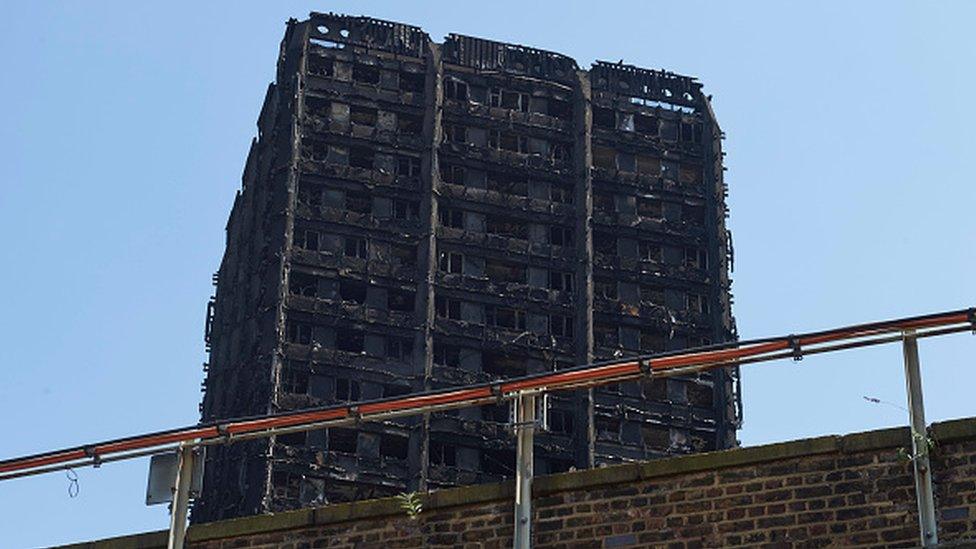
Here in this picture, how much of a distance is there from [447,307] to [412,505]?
75.8 m

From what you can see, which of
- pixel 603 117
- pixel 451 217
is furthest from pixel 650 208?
pixel 451 217

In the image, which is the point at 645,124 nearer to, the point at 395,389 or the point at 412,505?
the point at 395,389

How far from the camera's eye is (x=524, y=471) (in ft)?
60.7

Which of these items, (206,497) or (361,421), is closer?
(361,421)

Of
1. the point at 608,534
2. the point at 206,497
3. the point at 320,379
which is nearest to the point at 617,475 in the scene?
the point at 608,534

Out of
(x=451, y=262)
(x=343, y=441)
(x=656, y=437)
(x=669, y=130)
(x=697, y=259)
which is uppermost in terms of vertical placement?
(x=669, y=130)

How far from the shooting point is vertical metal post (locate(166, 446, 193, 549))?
1986 cm

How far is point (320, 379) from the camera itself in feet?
297

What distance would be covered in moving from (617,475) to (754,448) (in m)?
1.43

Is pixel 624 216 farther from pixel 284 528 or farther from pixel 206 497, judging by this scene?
pixel 284 528

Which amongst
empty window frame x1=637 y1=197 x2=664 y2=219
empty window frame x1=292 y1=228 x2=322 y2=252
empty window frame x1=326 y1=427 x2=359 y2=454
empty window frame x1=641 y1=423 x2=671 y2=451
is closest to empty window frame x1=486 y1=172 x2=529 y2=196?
empty window frame x1=637 y1=197 x2=664 y2=219

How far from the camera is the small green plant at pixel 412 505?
1897 cm

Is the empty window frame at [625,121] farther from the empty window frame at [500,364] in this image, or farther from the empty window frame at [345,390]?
the empty window frame at [345,390]

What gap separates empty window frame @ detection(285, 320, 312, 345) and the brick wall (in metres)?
71.9
